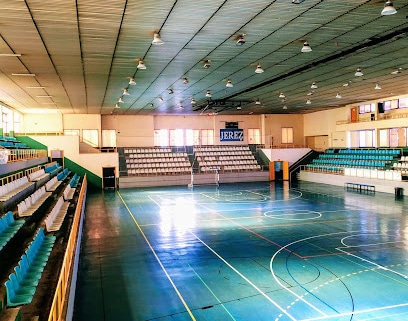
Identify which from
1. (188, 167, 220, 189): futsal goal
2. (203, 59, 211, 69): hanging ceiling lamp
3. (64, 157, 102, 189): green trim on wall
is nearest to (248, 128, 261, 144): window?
(188, 167, 220, 189): futsal goal

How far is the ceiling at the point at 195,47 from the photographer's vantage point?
8.27m

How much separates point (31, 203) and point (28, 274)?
6.25 metres

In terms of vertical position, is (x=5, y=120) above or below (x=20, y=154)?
above

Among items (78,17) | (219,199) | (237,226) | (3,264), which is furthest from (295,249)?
(219,199)

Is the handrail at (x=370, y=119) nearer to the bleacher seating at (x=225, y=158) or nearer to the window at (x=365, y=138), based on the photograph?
the window at (x=365, y=138)

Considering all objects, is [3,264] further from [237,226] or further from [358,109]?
[358,109]

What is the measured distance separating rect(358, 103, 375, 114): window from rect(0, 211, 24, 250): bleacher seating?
82.3 feet

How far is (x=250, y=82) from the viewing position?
18078 millimetres

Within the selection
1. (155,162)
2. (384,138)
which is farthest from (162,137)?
(384,138)

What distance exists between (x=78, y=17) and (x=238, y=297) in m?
6.96

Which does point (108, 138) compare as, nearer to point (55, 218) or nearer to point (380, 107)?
point (380, 107)

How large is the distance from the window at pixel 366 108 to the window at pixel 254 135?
9.81 meters

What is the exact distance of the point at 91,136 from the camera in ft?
102

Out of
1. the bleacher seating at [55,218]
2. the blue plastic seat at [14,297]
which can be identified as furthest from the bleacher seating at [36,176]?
the blue plastic seat at [14,297]
